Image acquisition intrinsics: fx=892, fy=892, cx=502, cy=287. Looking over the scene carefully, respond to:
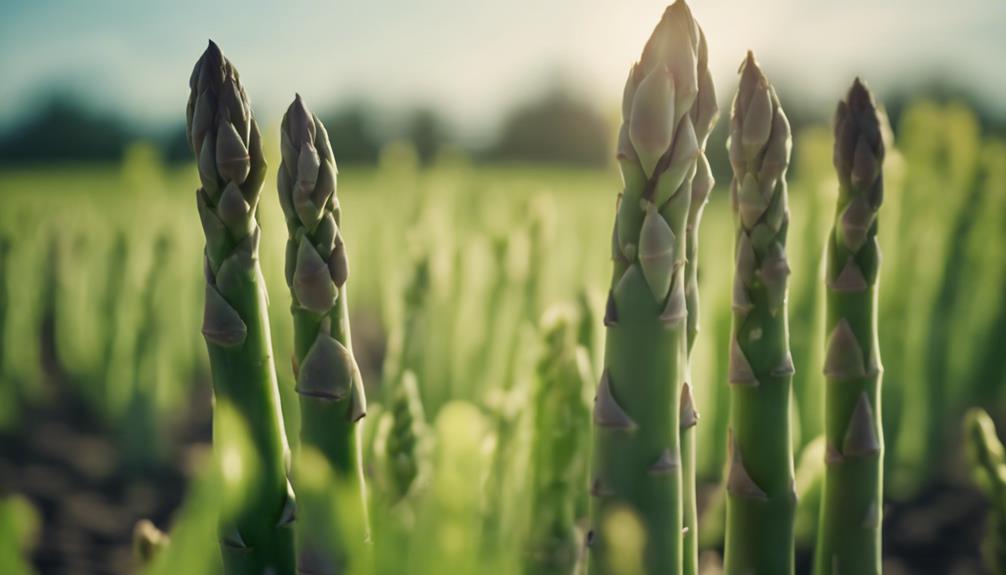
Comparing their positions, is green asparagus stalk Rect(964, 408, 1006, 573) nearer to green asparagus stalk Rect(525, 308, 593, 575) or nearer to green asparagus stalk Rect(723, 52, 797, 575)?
green asparagus stalk Rect(723, 52, 797, 575)

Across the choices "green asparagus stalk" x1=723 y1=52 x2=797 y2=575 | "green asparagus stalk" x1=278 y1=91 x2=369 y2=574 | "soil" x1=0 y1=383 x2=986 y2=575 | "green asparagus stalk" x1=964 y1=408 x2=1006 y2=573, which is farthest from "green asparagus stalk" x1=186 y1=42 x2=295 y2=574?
"soil" x1=0 y1=383 x2=986 y2=575

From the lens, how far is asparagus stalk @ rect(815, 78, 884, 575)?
0.99 m

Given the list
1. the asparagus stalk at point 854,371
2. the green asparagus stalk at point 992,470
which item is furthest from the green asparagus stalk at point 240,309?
the green asparagus stalk at point 992,470

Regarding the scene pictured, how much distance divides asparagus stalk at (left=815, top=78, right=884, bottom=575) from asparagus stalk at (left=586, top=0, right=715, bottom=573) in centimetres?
30

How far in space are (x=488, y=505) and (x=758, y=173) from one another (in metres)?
0.64

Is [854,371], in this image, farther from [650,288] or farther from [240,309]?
[240,309]

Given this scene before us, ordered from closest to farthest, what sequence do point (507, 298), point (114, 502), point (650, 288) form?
point (650, 288), point (507, 298), point (114, 502)

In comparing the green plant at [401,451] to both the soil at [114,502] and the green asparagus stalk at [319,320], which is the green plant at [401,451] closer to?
the green asparagus stalk at [319,320]

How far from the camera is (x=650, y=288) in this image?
76cm

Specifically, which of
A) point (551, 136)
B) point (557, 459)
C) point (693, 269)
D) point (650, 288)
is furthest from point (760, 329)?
point (551, 136)

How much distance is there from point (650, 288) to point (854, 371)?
358 millimetres

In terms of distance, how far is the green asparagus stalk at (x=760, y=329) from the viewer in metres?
0.92

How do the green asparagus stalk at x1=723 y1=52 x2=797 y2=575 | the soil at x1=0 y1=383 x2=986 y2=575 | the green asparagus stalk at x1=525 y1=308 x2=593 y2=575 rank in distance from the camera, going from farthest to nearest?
the soil at x1=0 y1=383 x2=986 y2=575 → the green asparagus stalk at x1=525 y1=308 x2=593 y2=575 → the green asparagus stalk at x1=723 y1=52 x2=797 y2=575

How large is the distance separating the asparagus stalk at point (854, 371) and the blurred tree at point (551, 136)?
18225mm
